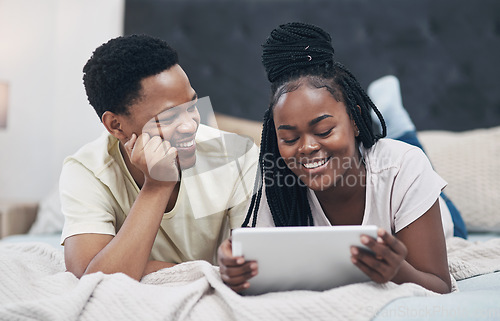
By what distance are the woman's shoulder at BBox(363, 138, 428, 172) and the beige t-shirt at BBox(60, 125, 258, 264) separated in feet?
1.09

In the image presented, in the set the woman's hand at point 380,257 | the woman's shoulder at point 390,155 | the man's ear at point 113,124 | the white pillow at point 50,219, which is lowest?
the white pillow at point 50,219

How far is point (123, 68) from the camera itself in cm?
110

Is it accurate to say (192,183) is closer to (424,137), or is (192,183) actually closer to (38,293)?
(38,293)

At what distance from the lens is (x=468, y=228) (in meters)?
1.77

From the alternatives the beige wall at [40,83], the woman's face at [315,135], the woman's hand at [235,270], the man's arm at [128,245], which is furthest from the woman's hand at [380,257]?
the beige wall at [40,83]

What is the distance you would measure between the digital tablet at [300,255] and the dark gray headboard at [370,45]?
1464 millimetres

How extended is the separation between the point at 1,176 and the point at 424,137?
2264 mm

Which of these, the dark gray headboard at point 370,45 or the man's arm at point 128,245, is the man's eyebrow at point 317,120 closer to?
the man's arm at point 128,245

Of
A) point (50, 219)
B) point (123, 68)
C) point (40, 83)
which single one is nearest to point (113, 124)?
point (123, 68)

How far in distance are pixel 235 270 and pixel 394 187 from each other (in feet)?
1.43

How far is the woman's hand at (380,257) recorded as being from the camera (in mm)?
740

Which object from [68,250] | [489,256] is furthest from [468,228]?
[68,250]

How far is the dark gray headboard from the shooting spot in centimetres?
222

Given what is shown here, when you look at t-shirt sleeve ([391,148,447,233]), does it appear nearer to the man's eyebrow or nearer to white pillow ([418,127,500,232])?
the man's eyebrow
